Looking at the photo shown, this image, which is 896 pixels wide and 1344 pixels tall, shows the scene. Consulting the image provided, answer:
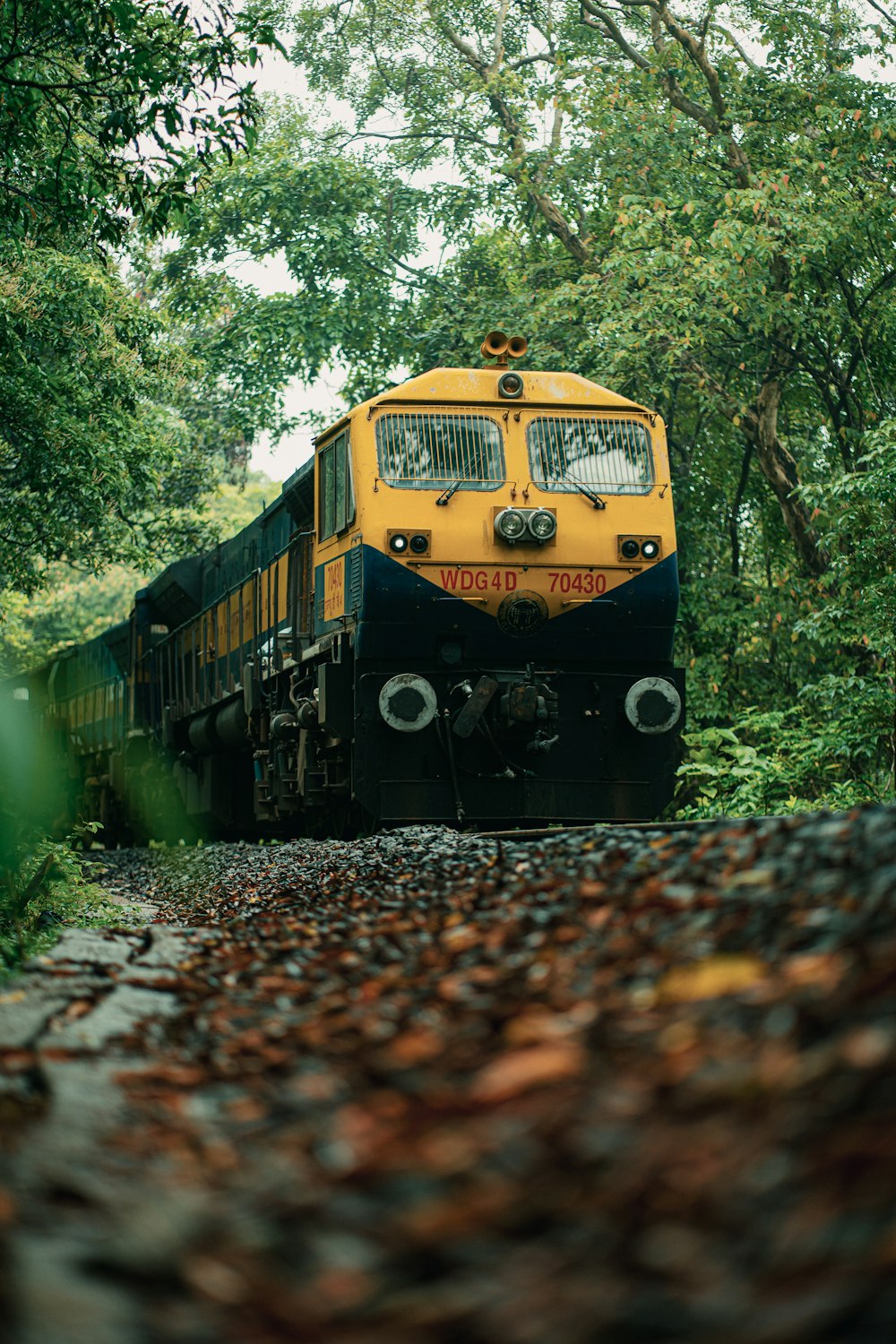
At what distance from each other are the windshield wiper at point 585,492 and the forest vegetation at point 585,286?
3.69 metres

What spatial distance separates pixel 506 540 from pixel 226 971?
6.84 metres

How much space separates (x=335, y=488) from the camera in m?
11.5

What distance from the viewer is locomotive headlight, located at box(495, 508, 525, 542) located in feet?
35.5

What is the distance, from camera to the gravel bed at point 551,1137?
1774 millimetres

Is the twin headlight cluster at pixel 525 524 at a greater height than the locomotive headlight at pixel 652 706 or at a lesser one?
greater

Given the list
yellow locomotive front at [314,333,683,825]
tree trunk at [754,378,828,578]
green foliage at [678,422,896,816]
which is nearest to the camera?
yellow locomotive front at [314,333,683,825]

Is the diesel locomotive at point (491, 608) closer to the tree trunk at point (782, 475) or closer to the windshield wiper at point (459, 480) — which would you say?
the windshield wiper at point (459, 480)

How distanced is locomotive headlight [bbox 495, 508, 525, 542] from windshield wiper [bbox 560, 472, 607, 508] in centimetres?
62

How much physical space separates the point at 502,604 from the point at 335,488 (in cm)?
179

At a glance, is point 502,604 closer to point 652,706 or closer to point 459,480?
point 459,480

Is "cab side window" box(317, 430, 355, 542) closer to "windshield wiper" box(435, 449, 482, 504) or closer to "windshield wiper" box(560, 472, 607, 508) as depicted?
"windshield wiper" box(435, 449, 482, 504)

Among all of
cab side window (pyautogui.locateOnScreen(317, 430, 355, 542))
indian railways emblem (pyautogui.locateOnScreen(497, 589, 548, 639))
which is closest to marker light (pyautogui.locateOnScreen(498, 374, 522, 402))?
cab side window (pyautogui.locateOnScreen(317, 430, 355, 542))

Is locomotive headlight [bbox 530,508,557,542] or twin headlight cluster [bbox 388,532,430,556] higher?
locomotive headlight [bbox 530,508,557,542]

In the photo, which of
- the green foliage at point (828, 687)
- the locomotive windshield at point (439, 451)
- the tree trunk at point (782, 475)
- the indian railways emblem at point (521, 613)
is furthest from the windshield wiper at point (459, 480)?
the tree trunk at point (782, 475)
